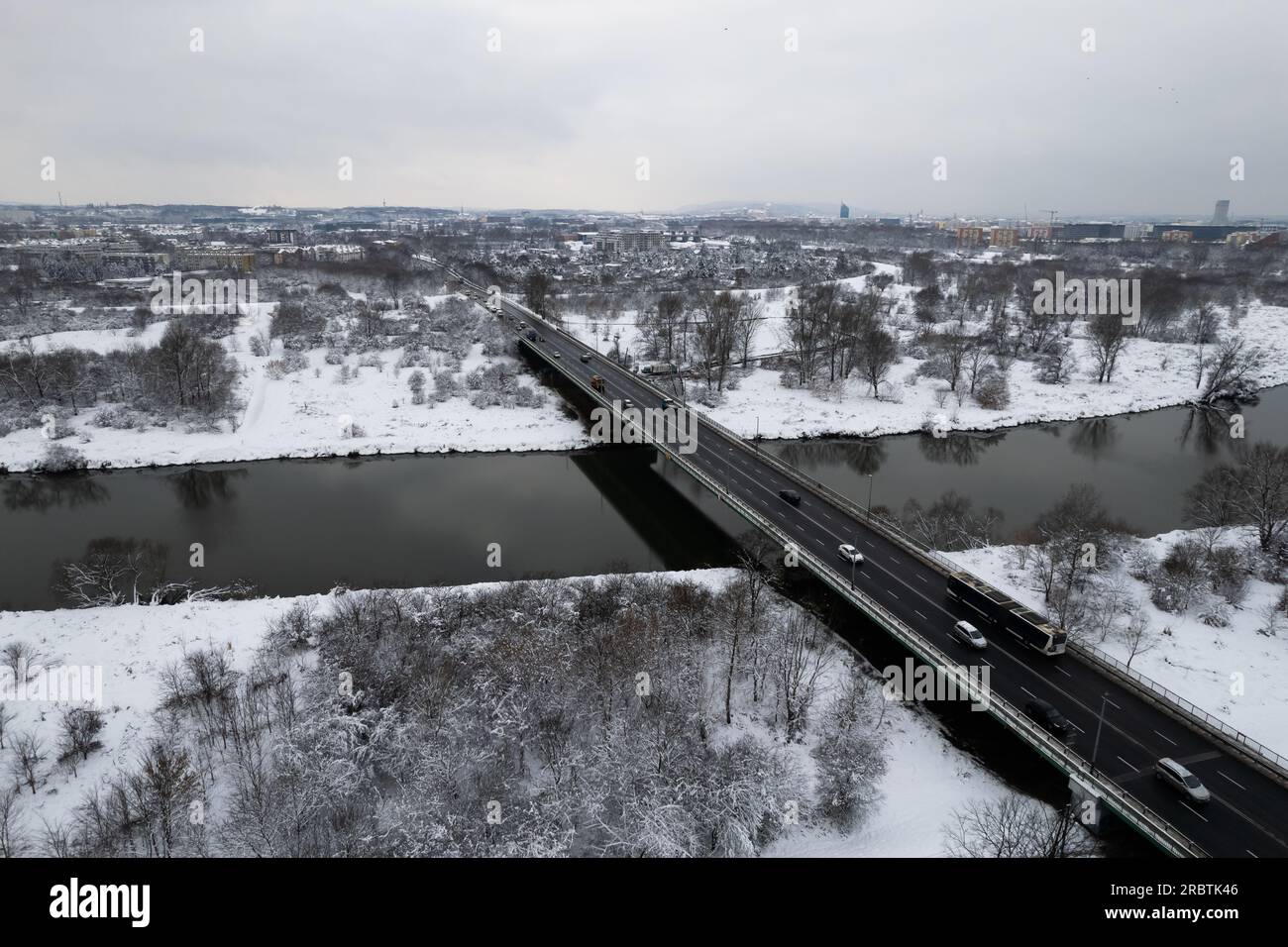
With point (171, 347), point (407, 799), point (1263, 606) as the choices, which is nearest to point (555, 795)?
point (407, 799)

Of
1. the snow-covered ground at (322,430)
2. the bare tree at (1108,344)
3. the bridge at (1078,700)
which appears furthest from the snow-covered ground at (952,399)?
the bridge at (1078,700)

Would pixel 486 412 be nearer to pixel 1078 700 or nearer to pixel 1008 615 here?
pixel 1008 615

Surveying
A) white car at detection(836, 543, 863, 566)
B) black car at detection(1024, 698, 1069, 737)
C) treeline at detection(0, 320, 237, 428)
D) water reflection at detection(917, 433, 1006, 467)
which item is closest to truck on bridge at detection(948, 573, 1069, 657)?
black car at detection(1024, 698, 1069, 737)


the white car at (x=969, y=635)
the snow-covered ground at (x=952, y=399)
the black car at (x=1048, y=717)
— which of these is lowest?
the black car at (x=1048, y=717)

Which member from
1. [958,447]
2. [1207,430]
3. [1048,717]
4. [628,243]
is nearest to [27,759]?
[1048,717]

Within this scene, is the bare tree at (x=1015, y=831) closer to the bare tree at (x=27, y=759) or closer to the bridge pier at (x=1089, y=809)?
the bridge pier at (x=1089, y=809)

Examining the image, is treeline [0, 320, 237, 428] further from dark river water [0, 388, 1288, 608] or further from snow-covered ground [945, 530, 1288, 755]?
snow-covered ground [945, 530, 1288, 755]

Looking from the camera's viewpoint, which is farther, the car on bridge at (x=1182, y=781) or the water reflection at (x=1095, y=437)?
the water reflection at (x=1095, y=437)
